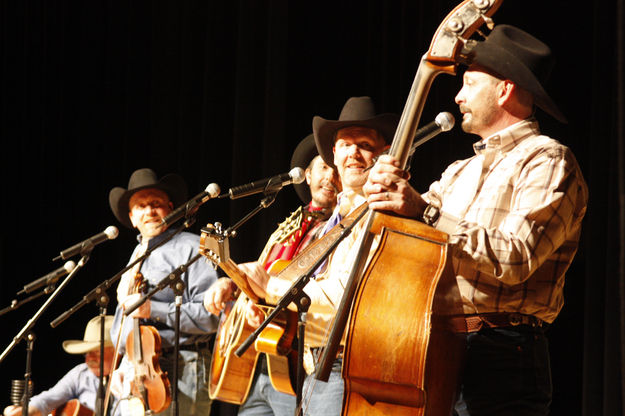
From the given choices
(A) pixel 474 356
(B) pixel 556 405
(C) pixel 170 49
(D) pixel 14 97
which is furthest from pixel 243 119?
(A) pixel 474 356

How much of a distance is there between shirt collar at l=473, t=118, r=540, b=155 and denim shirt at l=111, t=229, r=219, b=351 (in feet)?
7.44

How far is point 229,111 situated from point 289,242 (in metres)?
2.50

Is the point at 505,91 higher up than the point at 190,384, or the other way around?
the point at 505,91

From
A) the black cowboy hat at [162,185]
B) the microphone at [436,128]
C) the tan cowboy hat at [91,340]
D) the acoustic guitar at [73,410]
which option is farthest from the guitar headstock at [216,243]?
the acoustic guitar at [73,410]

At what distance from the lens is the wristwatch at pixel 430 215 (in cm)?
187

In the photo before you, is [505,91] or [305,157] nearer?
[505,91]

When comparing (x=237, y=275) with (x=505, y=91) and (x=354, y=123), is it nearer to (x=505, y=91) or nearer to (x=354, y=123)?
A: (x=354, y=123)

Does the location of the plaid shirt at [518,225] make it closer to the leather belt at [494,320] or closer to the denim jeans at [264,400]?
the leather belt at [494,320]

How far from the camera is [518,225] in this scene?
190 centimetres

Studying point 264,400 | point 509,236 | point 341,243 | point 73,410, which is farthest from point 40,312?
point 509,236

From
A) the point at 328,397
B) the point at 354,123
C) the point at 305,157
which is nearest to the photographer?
the point at 328,397

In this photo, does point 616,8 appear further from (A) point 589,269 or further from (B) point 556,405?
(B) point 556,405

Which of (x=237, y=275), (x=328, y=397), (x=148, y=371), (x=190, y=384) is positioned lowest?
(x=190, y=384)

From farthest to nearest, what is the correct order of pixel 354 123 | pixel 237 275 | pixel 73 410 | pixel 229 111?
pixel 229 111 < pixel 73 410 < pixel 354 123 < pixel 237 275
